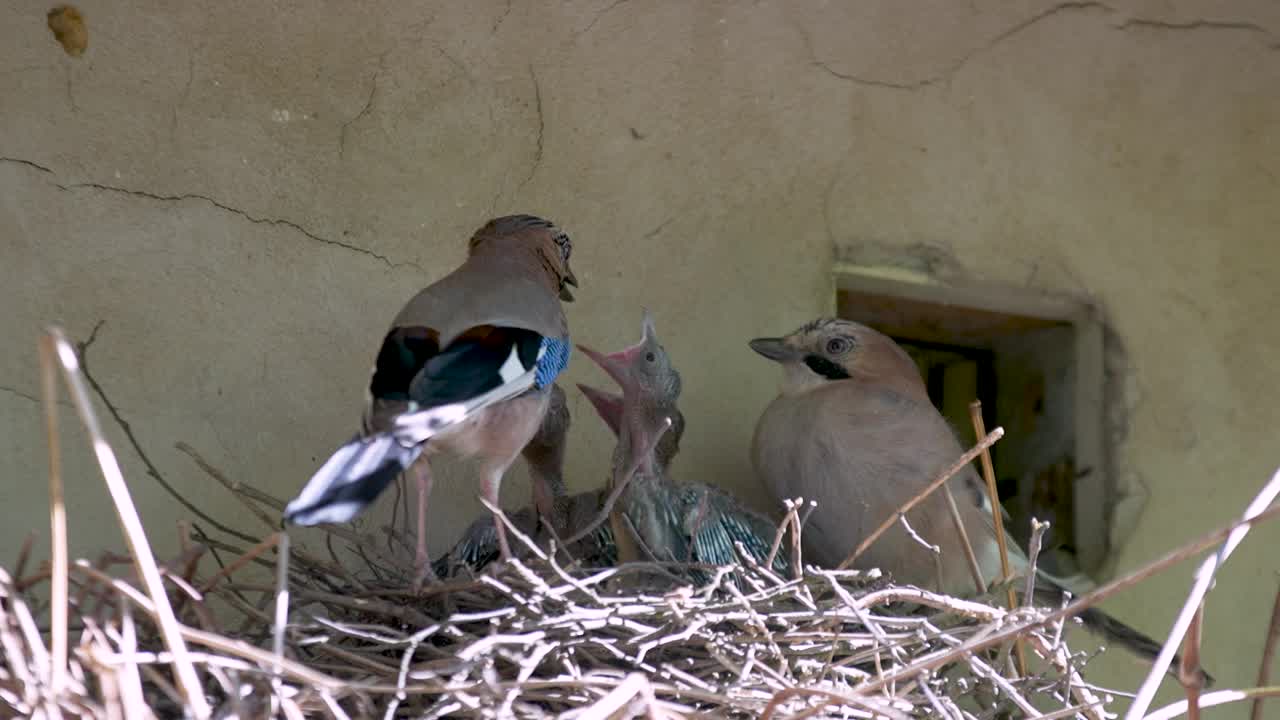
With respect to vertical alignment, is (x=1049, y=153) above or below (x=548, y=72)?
below

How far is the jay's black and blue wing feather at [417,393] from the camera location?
2230mm

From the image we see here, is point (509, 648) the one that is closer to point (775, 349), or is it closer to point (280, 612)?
point (280, 612)

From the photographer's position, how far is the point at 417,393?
246cm

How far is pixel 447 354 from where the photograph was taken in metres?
2.56

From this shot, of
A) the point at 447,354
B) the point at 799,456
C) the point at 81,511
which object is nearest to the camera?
the point at 447,354

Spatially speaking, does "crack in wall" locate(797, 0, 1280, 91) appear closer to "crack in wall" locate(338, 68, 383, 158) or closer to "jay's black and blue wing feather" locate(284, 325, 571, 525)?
"crack in wall" locate(338, 68, 383, 158)

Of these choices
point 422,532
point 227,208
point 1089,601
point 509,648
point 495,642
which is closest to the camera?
point 1089,601

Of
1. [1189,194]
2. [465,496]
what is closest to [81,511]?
[465,496]

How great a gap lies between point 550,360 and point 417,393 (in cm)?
37

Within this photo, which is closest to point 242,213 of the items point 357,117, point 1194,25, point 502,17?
point 357,117

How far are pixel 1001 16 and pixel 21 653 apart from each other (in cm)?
251

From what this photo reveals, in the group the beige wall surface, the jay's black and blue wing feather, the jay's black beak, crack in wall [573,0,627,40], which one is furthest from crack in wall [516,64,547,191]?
the jay's black and blue wing feather

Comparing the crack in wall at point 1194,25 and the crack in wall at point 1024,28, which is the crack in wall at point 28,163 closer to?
the crack in wall at point 1024,28

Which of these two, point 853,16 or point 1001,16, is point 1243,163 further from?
point 853,16
